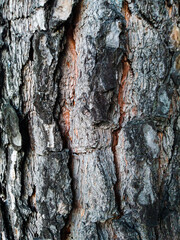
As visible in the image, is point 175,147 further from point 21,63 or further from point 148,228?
point 21,63

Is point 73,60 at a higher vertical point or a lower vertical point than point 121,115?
higher

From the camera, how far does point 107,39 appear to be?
0.74 m

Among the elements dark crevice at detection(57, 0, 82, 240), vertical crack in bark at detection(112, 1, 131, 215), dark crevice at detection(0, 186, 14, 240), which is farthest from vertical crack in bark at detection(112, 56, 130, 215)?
dark crevice at detection(0, 186, 14, 240)

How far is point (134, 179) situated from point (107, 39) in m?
0.53

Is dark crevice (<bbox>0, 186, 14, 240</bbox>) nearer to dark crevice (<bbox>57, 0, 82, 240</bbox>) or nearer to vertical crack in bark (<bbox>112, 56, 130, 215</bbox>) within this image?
dark crevice (<bbox>57, 0, 82, 240</bbox>)

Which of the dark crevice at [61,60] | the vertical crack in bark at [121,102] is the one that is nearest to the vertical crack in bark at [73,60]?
the dark crevice at [61,60]

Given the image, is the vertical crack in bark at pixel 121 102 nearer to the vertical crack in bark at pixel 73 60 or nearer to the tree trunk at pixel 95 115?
the tree trunk at pixel 95 115

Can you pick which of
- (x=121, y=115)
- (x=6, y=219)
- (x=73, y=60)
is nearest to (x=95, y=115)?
(x=121, y=115)

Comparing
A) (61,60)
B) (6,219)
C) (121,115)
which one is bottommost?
(6,219)

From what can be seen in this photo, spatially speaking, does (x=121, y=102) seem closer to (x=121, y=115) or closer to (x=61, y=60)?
(x=121, y=115)

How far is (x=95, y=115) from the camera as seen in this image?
780 millimetres

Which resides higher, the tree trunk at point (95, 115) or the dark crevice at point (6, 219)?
the tree trunk at point (95, 115)

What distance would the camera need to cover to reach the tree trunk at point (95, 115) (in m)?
0.77

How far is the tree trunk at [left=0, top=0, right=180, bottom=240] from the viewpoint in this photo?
0.77 m
